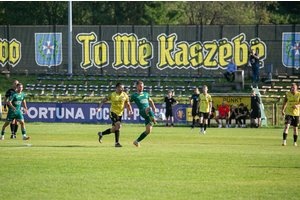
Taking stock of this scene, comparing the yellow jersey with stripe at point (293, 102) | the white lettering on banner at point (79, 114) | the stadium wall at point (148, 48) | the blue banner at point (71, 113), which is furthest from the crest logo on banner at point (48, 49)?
the yellow jersey with stripe at point (293, 102)

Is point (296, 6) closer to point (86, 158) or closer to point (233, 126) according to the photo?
point (233, 126)

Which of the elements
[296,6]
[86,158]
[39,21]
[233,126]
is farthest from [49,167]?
[296,6]

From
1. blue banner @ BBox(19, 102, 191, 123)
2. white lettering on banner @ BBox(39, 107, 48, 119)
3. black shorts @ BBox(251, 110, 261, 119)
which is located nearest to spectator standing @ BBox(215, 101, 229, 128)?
black shorts @ BBox(251, 110, 261, 119)

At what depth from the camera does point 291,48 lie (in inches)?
1602

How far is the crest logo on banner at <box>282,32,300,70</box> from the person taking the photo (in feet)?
133

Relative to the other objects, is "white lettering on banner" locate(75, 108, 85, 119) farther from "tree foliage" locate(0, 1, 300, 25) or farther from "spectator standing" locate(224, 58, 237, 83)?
"tree foliage" locate(0, 1, 300, 25)

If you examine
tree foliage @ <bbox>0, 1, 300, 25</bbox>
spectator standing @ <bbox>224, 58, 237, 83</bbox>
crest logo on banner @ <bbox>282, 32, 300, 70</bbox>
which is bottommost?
spectator standing @ <bbox>224, 58, 237, 83</bbox>

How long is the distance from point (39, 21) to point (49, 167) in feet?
179

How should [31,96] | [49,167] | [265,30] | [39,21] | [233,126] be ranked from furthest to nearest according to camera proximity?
[39,21]
[265,30]
[31,96]
[233,126]
[49,167]

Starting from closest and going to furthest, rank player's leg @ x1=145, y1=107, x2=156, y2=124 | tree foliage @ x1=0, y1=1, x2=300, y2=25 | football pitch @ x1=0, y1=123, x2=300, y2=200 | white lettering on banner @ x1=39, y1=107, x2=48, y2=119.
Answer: football pitch @ x1=0, y1=123, x2=300, y2=200 → player's leg @ x1=145, y1=107, x2=156, y2=124 → white lettering on banner @ x1=39, y1=107, x2=48, y2=119 → tree foliage @ x1=0, y1=1, x2=300, y2=25

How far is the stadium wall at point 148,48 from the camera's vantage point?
41.2 m

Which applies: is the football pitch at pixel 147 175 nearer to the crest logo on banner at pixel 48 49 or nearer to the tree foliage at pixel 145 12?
the crest logo on banner at pixel 48 49

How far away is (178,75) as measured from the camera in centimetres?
4172

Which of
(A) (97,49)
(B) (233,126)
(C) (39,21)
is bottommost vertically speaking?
(B) (233,126)
